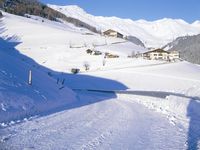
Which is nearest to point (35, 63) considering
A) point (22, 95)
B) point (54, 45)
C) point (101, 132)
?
point (54, 45)

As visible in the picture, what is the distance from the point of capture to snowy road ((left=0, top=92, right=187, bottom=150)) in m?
12.2

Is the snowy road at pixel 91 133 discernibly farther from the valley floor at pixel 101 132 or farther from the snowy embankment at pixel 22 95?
the snowy embankment at pixel 22 95

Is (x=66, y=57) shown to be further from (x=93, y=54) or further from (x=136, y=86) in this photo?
(x=136, y=86)

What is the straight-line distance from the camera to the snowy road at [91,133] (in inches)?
479

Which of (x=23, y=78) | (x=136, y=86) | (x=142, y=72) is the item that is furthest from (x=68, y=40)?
(x=23, y=78)

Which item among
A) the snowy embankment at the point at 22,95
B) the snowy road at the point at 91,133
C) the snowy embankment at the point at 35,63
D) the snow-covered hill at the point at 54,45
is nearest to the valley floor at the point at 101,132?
the snowy road at the point at 91,133

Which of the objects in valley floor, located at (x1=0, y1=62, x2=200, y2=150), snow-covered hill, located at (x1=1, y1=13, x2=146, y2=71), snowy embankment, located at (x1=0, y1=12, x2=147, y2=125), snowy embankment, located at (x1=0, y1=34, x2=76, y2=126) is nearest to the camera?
valley floor, located at (x1=0, y1=62, x2=200, y2=150)

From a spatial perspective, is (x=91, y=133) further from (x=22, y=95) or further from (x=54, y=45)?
(x=54, y=45)

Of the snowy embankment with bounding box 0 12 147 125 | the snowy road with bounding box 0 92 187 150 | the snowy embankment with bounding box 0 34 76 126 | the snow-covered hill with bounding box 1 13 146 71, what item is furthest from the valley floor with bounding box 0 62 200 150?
A: the snow-covered hill with bounding box 1 13 146 71

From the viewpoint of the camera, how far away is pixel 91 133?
46.7 feet

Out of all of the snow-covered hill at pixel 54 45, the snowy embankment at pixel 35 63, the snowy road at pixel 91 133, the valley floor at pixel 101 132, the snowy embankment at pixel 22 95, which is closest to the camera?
the snowy road at pixel 91 133

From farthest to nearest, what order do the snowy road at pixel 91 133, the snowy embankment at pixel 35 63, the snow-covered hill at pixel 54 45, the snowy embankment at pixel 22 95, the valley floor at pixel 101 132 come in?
the snow-covered hill at pixel 54 45, the snowy embankment at pixel 35 63, the snowy embankment at pixel 22 95, the valley floor at pixel 101 132, the snowy road at pixel 91 133

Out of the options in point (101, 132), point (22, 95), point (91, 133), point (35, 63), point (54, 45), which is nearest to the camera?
point (91, 133)

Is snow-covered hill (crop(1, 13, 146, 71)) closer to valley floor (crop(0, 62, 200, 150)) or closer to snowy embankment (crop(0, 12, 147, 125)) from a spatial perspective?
snowy embankment (crop(0, 12, 147, 125))
